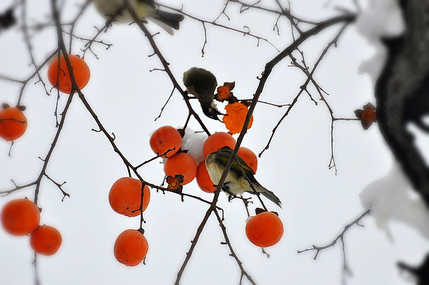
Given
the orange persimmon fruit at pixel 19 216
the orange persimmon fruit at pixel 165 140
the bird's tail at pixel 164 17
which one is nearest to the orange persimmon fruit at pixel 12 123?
the orange persimmon fruit at pixel 19 216

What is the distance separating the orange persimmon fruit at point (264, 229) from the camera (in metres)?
1.65

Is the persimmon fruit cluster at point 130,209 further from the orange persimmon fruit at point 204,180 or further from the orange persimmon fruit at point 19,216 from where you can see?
the orange persimmon fruit at point 204,180

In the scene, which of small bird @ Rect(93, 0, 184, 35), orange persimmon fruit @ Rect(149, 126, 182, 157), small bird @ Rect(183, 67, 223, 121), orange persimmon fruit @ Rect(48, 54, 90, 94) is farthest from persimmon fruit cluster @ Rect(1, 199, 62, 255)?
small bird @ Rect(93, 0, 184, 35)

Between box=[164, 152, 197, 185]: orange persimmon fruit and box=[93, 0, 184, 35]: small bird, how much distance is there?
101 cm

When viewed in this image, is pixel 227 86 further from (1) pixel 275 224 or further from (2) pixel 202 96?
(1) pixel 275 224

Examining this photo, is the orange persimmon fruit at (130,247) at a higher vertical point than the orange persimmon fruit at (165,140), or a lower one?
lower

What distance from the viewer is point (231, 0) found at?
219 centimetres

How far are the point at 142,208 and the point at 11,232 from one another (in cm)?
51

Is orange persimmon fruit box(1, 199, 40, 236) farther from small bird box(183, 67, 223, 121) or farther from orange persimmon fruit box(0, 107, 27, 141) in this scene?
small bird box(183, 67, 223, 121)

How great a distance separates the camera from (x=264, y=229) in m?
1.65

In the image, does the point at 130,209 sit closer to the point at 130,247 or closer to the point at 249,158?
the point at 130,247

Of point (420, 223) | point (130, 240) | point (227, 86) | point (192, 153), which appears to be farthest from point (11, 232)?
point (420, 223)

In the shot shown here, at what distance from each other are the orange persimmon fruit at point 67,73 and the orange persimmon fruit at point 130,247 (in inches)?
28.1

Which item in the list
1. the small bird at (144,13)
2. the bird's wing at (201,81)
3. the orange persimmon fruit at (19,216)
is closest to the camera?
the orange persimmon fruit at (19,216)
